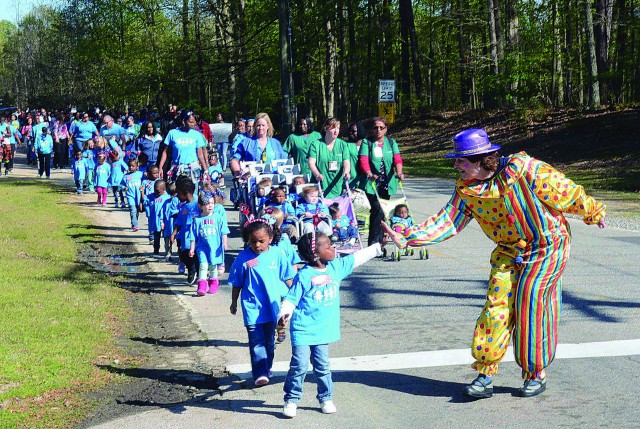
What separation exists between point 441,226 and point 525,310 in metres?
0.84

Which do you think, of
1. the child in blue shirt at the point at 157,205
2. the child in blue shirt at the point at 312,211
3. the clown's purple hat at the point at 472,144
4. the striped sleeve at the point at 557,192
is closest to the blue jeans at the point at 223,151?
the child in blue shirt at the point at 157,205

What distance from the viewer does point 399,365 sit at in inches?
299

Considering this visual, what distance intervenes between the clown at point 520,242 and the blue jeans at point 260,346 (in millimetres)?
1412

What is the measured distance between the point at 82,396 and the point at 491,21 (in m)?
30.2

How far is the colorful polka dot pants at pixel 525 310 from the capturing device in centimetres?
632

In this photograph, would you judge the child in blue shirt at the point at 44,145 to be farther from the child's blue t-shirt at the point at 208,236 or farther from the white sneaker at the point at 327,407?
the white sneaker at the point at 327,407

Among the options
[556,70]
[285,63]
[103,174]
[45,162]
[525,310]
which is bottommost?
[525,310]

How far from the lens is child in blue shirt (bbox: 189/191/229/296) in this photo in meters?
10.8

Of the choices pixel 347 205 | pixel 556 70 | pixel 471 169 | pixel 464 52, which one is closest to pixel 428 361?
pixel 471 169

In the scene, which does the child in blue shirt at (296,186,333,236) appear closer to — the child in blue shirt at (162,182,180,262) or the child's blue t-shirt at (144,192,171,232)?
the child in blue shirt at (162,182,180,262)

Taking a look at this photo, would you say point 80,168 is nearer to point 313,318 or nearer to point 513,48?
point 513,48

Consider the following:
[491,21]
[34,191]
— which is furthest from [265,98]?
[34,191]

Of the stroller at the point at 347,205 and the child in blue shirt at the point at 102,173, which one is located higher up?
the child in blue shirt at the point at 102,173

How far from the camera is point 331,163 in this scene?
1372 cm
